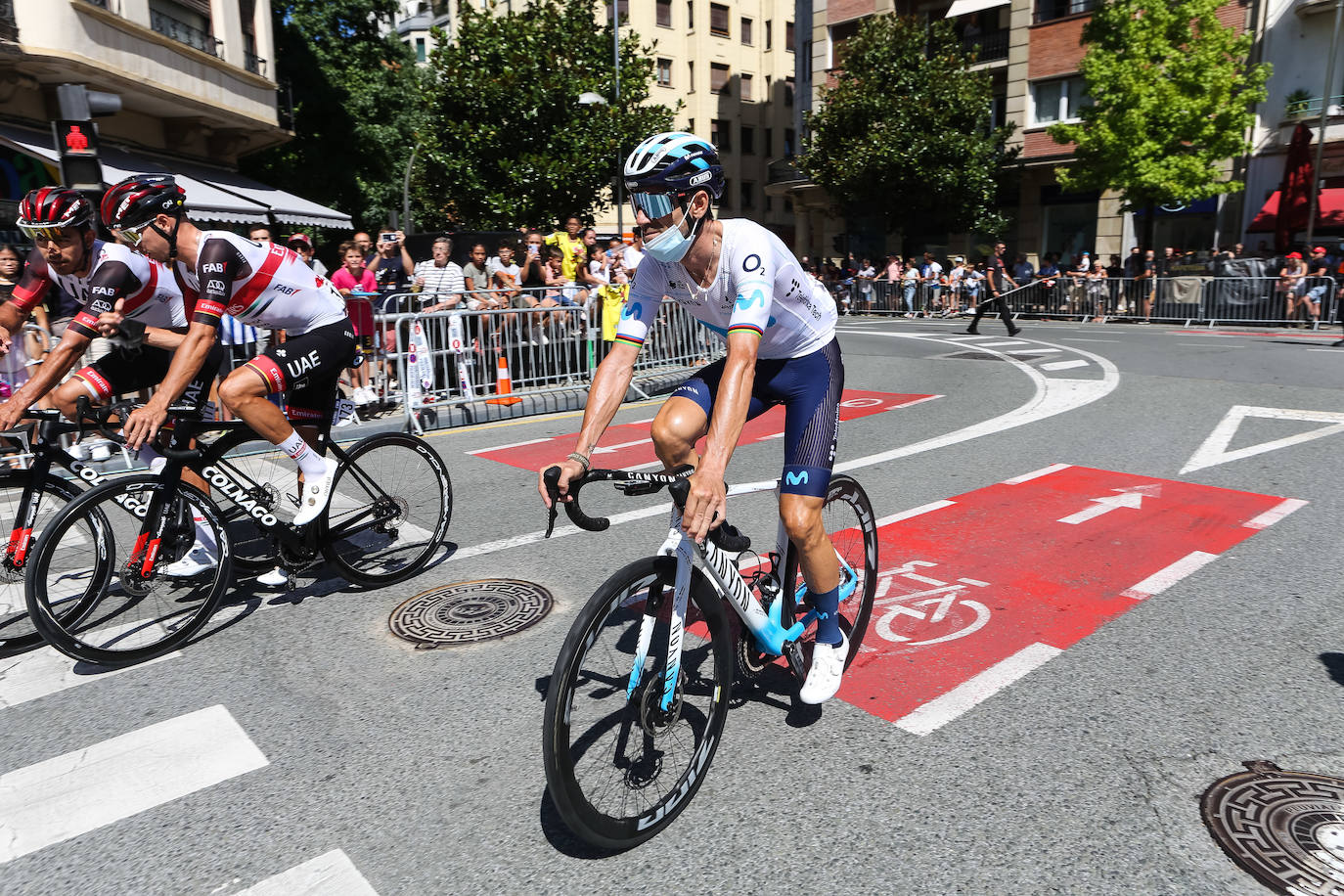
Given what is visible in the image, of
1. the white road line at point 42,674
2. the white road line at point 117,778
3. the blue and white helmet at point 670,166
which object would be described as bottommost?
the white road line at point 42,674

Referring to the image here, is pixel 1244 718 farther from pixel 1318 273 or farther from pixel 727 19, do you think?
pixel 727 19

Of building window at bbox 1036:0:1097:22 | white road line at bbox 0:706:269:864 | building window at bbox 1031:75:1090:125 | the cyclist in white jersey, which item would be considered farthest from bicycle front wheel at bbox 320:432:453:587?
building window at bbox 1036:0:1097:22

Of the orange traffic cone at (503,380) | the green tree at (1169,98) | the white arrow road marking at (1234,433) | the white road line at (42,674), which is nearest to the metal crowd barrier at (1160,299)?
the green tree at (1169,98)

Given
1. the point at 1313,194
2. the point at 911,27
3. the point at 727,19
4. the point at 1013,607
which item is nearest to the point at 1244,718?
the point at 1013,607

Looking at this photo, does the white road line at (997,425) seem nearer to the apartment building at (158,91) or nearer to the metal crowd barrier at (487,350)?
the metal crowd barrier at (487,350)

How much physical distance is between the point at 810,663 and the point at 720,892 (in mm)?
1128

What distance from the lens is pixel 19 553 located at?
14.0 ft

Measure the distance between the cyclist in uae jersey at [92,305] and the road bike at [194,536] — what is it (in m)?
0.47

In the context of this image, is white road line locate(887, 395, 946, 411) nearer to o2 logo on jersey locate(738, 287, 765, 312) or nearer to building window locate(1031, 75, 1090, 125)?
o2 logo on jersey locate(738, 287, 765, 312)

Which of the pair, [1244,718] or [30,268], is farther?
[30,268]

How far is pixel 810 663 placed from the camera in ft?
11.4

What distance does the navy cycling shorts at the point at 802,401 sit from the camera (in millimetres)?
3260

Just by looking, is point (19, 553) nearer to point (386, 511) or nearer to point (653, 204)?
point (386, 511)

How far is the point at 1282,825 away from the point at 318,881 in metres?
2.80
